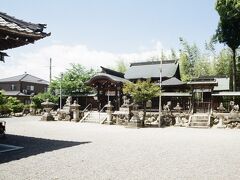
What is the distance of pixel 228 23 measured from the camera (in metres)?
35.8

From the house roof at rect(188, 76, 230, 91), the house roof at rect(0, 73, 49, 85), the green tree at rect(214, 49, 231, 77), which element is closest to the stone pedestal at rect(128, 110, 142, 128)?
the house roof at rect(188, 76, 230, 91)

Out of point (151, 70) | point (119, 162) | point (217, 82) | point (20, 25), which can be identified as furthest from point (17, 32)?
point (151, 70)

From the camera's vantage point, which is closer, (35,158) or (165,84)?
(35,158)

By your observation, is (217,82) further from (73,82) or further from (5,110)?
(5,110)

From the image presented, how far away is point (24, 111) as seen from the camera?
3906 cm

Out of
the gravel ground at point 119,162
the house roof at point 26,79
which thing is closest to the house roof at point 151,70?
the house roof at point 26,79

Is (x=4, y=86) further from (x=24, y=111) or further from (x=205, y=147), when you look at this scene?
(x=205, y=147)

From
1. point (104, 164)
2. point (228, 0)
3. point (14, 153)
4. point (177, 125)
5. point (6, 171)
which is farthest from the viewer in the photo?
point (228, 0)

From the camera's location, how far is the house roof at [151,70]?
39531 millimetres

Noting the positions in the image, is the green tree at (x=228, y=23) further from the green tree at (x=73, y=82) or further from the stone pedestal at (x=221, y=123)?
the green tree at (x=73, y=82)

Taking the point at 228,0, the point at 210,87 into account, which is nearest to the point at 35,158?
the point at 210,87

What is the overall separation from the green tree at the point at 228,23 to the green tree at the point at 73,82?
19945 millimetres

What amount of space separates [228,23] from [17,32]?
32021 mm

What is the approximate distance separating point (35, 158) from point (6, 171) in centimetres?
192
